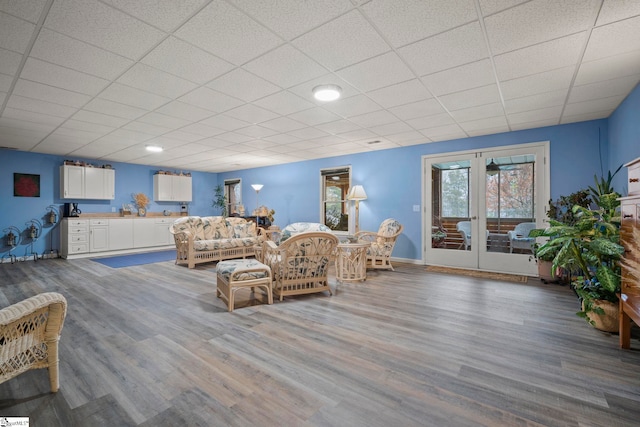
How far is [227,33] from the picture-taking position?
6.95 ft

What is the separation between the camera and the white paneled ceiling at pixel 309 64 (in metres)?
1.90

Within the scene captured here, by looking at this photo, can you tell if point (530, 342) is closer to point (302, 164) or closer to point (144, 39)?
point (144, 39)

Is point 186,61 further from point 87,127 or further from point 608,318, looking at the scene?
point 608,318

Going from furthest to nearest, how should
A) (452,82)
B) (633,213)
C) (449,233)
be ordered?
(449,233) → (452,82) → (633,213)

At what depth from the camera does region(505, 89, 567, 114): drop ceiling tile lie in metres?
3.28

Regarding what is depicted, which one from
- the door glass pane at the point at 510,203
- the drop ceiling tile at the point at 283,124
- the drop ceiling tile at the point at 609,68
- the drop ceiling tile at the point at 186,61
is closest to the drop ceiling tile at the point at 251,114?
the drop ceiling tile at the point at 283,124

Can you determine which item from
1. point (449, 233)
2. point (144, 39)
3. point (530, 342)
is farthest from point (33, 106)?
point (449, 233)

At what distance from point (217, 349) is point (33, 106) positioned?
12.9ft

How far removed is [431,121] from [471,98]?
0.88 metres

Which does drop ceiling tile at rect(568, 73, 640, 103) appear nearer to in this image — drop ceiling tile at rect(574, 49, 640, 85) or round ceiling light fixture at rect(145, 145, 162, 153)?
drop ceiling tile at rect(574, 49, 640, 85)

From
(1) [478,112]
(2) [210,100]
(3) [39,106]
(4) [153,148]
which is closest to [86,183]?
(4) [153,148]

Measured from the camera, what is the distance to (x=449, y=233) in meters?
5.42

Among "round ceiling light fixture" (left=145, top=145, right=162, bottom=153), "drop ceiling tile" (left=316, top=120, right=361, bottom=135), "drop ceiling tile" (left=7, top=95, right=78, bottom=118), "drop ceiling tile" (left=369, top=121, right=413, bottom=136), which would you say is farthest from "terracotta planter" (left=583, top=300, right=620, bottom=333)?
"round ceiling light fixture" (left=145, top=145, right=162, bottom=153)

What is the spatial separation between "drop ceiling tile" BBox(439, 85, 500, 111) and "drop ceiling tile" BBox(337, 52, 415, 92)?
2.70ft
